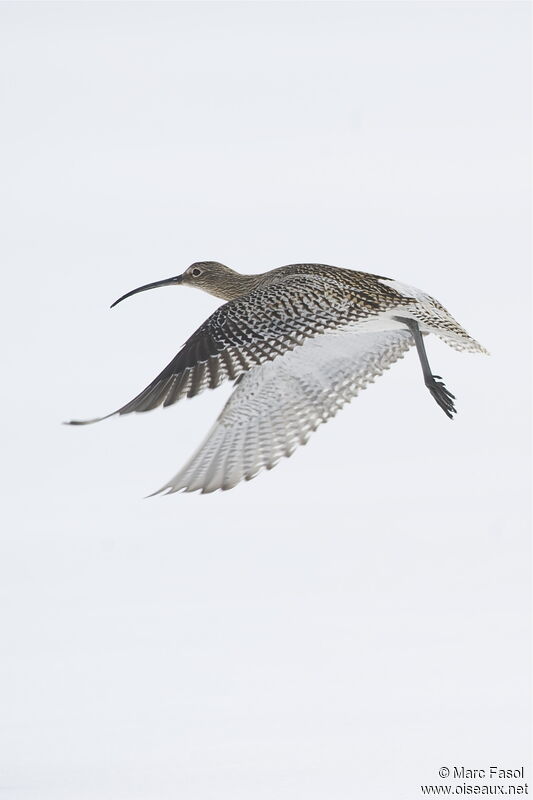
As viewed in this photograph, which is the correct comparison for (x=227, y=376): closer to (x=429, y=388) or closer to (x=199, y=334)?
(x=199, y=334)

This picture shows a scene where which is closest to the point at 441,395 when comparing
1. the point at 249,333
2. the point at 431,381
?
the point at 431,381

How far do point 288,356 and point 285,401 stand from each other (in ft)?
0.56

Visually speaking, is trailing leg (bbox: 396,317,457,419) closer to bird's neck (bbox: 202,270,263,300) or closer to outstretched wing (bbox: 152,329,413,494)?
outstretched wing (bbox: 152,329,413,494)

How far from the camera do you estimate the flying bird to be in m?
3.84

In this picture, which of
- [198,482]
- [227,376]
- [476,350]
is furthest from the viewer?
[476,350]

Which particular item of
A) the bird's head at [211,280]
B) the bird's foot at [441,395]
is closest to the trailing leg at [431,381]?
the bird's foot at [441,395]

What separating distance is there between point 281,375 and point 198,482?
61 cm

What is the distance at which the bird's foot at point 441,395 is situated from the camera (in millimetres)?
4508

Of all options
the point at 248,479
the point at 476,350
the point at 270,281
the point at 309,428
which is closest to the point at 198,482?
the point at 248,479

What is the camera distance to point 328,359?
15.2ft

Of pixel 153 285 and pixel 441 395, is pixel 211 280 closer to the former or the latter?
pixel 153 285

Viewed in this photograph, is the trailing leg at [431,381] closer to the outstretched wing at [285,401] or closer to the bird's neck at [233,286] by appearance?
the outstretched wing at [285,401]

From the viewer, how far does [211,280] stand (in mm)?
5156

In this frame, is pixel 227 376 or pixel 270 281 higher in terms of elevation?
pixel 270 281
